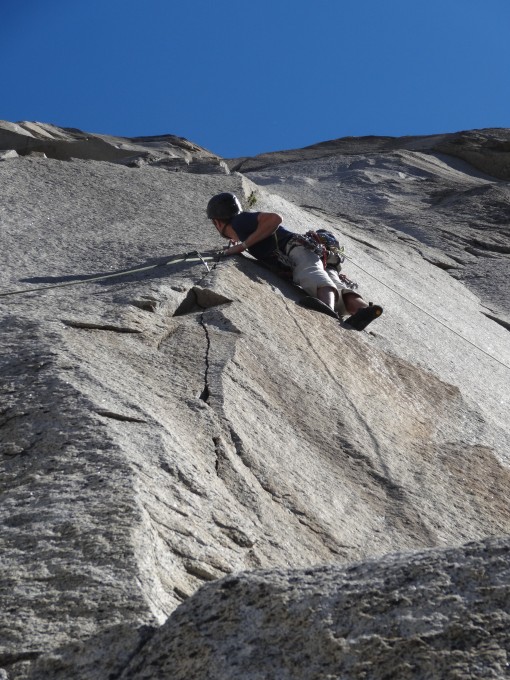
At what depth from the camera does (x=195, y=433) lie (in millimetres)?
3566

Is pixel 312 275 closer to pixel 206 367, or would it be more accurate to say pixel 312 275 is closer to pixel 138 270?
pixel 138 270

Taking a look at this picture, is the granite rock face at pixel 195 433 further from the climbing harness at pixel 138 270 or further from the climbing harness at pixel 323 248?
the climbing harness at pixel 323 248

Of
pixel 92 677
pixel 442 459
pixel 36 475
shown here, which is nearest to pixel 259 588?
pixel 92 677

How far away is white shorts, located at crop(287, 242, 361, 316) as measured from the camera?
5703 mm

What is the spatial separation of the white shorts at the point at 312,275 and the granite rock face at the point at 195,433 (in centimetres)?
9

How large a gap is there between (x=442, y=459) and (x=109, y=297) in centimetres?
156

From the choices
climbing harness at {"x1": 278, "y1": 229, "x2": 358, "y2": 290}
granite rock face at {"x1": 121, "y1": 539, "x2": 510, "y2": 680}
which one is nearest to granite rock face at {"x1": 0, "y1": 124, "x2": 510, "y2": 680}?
granite rock face at {"x1": 121, "y1": 539, "x2": 510, "y2": 680}

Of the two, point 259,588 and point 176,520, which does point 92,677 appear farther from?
point 176,520

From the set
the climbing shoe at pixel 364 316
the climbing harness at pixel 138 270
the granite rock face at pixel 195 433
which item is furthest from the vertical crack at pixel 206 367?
the climbing shoe at pixel 364 316

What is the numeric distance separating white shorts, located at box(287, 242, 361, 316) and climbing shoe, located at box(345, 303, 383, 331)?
0.29 metres

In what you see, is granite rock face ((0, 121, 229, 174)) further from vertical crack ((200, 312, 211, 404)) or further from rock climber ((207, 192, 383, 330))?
vertical crack ((200, 312, 211, 404))

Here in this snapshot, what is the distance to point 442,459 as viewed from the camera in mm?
4449

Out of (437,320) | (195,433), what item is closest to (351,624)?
(195,433)

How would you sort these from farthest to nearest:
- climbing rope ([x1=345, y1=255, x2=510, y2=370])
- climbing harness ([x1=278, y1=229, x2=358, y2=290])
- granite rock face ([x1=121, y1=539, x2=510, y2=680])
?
climbing rope ([x1=345, y1=255, x2=510, y2=370]) < climbing harness ([x1=278, y1=229, x2=358, y2=290]) < granite rock face ([x1=121, y1=539, x2=510, y2=680])
